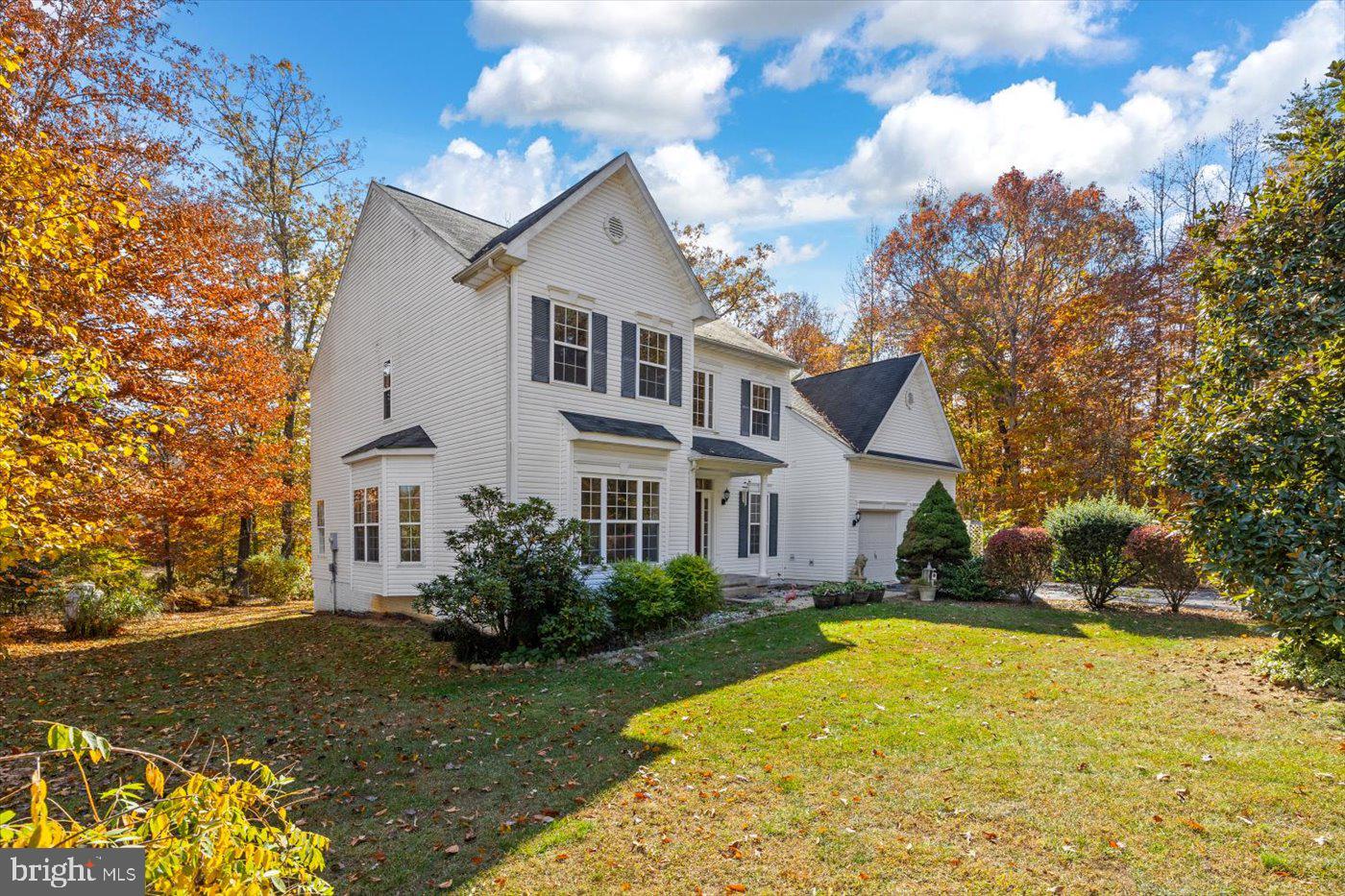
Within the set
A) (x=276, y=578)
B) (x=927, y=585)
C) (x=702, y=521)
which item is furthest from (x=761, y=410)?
(x=276, y=578)

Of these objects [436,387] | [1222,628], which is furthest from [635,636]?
[1222,628]

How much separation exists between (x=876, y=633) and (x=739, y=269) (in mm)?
22252

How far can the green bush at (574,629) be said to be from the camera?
990 centimetres

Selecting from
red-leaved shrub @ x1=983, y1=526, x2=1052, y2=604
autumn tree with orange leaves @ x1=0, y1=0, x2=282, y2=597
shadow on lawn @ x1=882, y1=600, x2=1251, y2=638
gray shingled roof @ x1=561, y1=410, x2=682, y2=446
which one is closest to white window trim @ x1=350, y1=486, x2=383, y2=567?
autumn tree with orange leaves @ x1=0, y1=0, x2=282, y2=597

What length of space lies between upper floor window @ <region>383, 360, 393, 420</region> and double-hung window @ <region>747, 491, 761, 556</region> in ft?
31.8

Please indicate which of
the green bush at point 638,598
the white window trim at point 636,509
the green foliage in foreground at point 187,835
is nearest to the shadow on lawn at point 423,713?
the green bush at point 638,598

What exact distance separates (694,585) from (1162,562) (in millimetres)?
9345

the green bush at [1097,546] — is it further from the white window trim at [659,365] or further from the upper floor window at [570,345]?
the upper floor window at [570,345]

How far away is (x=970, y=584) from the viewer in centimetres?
1465

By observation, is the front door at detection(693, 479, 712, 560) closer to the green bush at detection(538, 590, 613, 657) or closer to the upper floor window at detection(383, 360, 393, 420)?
the green bush at detection(538, 590, 613, 657)

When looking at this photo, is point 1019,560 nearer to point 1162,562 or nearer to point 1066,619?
point 1066,619

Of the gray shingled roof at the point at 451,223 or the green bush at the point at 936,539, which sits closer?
the gray shingled roof at the point at 451,223

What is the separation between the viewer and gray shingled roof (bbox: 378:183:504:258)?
1348 cm

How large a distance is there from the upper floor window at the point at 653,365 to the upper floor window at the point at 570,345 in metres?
1.58
